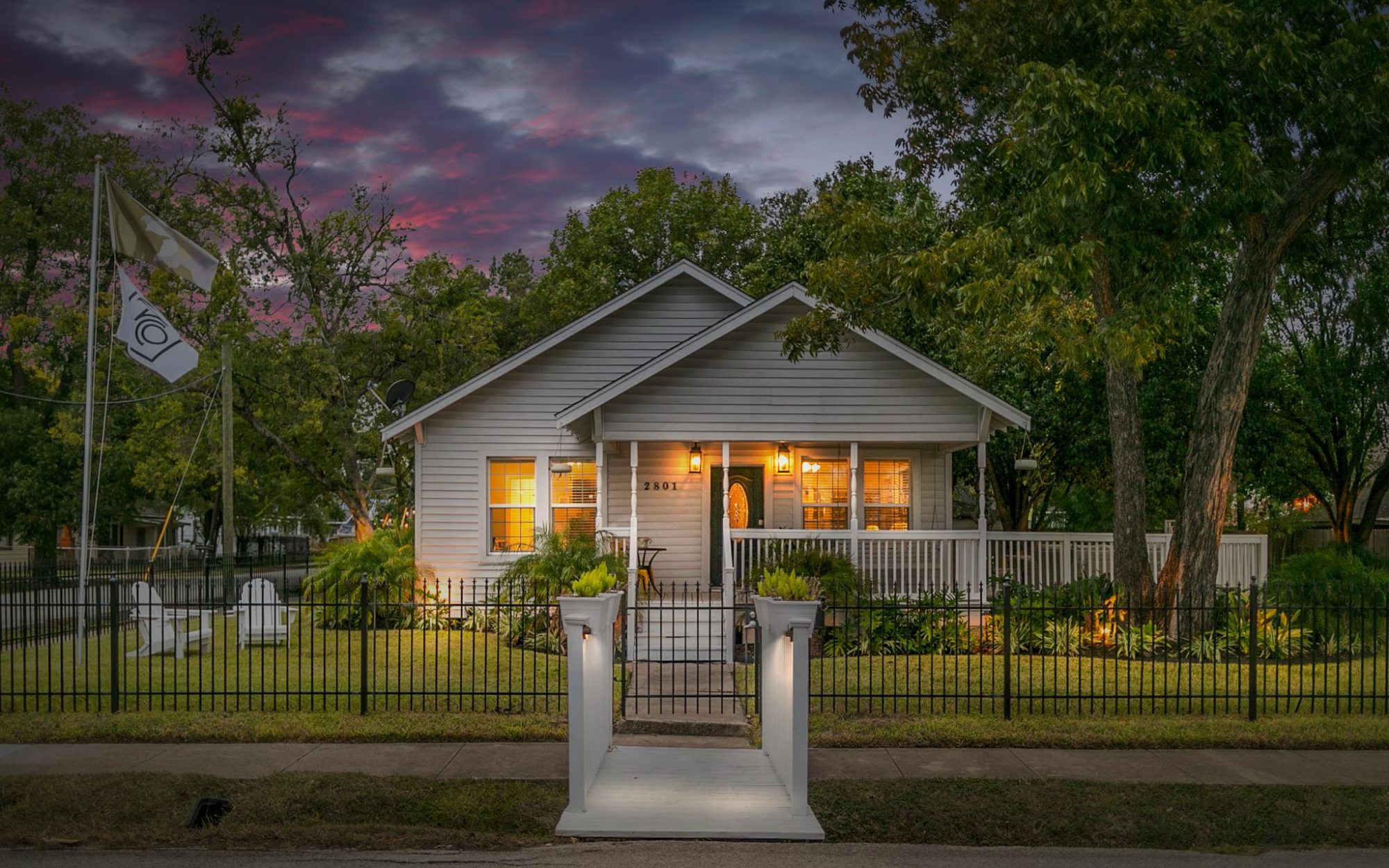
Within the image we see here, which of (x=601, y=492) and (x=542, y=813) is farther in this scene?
(x=601, y=492)

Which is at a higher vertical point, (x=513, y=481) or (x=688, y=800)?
(x=513, y=481)

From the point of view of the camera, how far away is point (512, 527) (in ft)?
71.5

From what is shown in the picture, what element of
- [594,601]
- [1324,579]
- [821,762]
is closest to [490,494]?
[821,762]

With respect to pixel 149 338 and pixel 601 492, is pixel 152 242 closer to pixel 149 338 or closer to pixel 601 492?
pixel 149 338

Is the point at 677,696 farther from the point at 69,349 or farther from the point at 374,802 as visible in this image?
the point at 69,349

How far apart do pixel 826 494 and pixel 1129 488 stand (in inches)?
216

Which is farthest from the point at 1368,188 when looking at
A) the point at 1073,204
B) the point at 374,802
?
the point at 374,802

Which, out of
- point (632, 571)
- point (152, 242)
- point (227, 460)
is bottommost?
point (632, 571)

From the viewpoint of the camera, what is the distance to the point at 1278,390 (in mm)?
24391

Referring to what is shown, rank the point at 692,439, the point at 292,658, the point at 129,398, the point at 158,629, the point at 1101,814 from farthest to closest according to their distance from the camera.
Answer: the point at 129,398 < the point at 692,439 < the point at 158,629 < the point at 292,658 < the point at 1101,814

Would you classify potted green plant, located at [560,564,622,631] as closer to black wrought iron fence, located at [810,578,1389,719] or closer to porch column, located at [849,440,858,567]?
black wrought iron fence, located at [810,578,1389,719]

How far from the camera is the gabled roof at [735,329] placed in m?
18.2

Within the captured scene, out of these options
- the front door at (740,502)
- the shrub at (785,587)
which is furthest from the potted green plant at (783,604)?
the front door at (740,502)

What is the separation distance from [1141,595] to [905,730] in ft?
25.9
